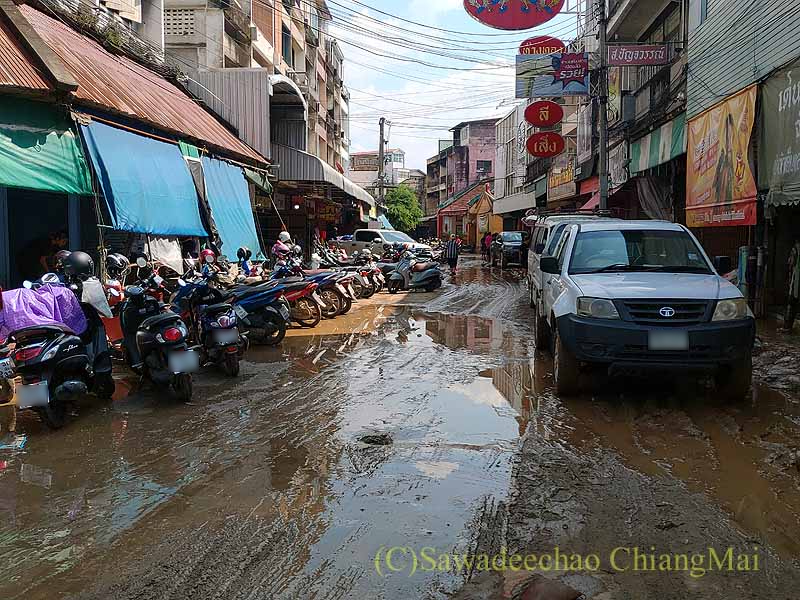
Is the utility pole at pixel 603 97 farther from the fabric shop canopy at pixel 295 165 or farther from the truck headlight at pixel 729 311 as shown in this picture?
the truck headlight at pixel 729 311

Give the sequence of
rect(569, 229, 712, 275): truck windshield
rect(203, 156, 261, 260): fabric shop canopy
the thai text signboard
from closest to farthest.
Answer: rect(569, 229, 712, 275): truck windshield < rect(203, 156, 261, 260): fabric shop canopy < the thai text signboard

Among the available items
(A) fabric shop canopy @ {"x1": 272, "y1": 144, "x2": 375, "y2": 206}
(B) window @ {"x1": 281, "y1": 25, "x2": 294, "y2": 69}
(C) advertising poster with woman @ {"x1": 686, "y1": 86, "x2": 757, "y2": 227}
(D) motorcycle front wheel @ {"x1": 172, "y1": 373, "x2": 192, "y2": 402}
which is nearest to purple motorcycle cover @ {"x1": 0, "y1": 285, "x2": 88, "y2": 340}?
(D) motorcycle front wheel @ {"x1": 172, "y1": 373, "x2": 192, "y2": 402}

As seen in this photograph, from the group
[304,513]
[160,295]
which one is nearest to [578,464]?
[304,513]

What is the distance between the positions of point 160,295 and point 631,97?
18.2m

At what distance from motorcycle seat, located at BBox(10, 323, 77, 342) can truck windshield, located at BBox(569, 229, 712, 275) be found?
520 cm

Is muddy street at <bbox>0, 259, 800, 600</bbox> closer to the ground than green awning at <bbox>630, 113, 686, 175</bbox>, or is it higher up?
closer to the ground

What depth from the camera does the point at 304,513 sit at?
418cm

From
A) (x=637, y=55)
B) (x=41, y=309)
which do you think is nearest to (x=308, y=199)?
(x=637, y=55)

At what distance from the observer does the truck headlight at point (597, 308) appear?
21.2ft

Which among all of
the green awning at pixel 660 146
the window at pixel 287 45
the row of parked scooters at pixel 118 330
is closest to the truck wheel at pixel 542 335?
the row of parked scooters at pixel 118 330

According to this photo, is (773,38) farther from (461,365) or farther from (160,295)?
(160,295)

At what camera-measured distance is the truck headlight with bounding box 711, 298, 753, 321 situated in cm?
638

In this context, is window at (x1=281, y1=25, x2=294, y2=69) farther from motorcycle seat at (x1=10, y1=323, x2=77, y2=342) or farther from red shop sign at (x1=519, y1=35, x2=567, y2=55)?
motorcycle seat at (x1=10, y1=323, x2=77, y2=342)

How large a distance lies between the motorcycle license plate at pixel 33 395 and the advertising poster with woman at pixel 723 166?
10.3m
